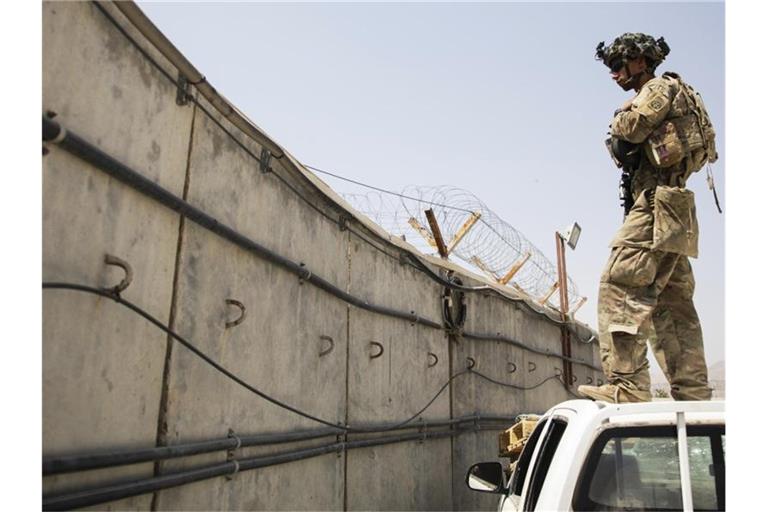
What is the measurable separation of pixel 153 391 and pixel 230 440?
1.91ft

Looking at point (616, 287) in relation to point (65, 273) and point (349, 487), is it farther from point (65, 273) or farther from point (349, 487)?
point (65, 273)

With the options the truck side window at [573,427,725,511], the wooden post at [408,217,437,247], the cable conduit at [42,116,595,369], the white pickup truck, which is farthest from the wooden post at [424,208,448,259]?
the truck side window at [573,427,725,511]

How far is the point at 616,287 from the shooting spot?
3.94 metres

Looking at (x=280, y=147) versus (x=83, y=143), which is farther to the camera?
(x=280, y=147)

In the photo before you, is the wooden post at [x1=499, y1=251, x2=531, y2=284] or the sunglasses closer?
the sunglasses

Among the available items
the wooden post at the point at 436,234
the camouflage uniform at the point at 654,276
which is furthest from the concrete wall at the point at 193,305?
the camouflage uniform at the point at 654,276

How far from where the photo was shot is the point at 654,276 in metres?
3.91

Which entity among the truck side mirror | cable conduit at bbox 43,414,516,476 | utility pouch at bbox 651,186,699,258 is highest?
utility pouch at bbox 651,186,699,258

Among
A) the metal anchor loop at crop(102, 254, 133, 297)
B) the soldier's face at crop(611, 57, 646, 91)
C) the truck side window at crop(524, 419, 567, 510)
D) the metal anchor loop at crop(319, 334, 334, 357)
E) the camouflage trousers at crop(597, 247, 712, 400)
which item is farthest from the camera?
the soldier's face at crop(611, 57, 646, 91)

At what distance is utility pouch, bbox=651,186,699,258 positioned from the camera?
3836 mm

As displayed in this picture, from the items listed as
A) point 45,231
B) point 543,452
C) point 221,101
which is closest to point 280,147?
point 221,101

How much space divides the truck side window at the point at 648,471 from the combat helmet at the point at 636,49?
2852 millimetres

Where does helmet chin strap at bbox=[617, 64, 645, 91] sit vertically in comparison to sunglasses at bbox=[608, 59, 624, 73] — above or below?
below

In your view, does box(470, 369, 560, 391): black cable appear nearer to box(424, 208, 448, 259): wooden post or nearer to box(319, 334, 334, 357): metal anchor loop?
box(424, 208, 448, 259): wooden post
